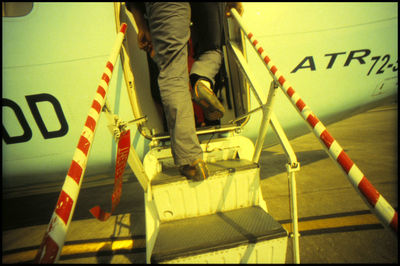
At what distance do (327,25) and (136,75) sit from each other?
7.22ft

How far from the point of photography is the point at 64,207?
0.54 m

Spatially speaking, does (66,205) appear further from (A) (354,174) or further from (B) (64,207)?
(A) (354,174)

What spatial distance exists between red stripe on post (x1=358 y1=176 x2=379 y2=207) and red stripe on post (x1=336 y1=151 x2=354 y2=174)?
0.05 metres

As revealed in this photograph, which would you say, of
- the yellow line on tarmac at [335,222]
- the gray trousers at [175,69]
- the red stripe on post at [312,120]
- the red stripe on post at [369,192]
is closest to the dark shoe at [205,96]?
the gray trousers at [175,69]

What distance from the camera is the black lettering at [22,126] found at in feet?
5.62

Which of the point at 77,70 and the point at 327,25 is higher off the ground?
the point at 327,25

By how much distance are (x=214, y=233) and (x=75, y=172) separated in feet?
2.46

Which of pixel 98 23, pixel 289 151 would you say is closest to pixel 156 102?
pixel 98 23

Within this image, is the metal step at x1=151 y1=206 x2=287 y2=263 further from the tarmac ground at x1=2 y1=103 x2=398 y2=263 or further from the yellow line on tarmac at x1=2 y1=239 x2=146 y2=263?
the yellow line on tarmac at x1=2 y1=239 x2=146 y2=263

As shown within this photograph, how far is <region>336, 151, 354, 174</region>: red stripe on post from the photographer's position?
589 millimetres

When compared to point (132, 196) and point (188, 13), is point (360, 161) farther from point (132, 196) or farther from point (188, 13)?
point (132, 196)

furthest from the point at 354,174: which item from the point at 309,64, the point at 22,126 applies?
the point at 22,126

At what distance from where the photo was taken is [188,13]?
1.04 metres

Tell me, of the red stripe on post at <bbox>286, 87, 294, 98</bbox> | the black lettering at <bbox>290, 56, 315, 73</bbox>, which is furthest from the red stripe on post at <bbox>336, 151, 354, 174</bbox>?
the black lettering at <bbox>290, 56, 315, 73</bbox>
